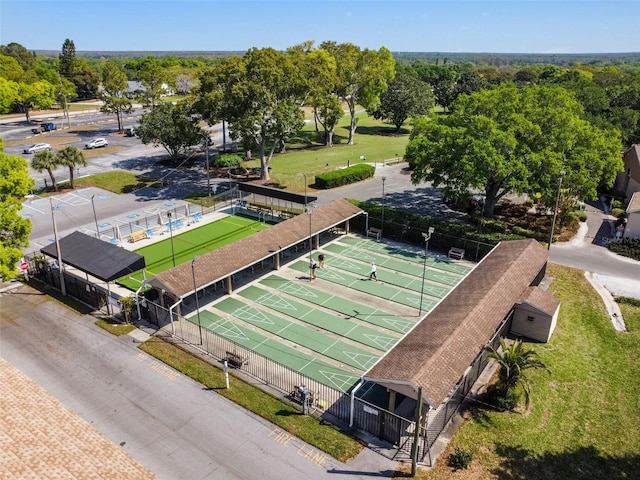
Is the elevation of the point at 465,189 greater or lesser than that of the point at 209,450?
greater

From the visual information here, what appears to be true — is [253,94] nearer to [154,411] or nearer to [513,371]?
[154,411]

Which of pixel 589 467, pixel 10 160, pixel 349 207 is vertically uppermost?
pixel 10 160

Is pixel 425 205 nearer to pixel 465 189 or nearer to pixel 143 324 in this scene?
pixel 465 189

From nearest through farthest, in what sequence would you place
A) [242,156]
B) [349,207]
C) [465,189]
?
[465,189], [349,207], [242,156]

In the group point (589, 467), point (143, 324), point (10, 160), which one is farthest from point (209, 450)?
point (10, 160)

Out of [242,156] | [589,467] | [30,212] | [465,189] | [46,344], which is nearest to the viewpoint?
[589,467]

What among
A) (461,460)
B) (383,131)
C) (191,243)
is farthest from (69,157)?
(383,131)
